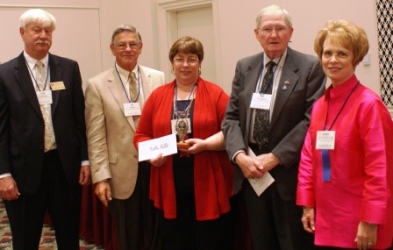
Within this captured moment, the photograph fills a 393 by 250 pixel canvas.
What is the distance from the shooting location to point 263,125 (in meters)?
2.20

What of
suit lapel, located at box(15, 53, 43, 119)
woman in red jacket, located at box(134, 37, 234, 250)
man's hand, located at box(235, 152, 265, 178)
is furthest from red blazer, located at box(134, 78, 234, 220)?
suit lapel, located at box(15, 53, 43, 119)

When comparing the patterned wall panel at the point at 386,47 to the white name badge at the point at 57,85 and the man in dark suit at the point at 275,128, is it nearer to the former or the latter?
the man in dark suit at the point at 275,128

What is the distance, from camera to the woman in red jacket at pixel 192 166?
2389mm

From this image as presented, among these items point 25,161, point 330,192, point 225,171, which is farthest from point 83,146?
point 330,192

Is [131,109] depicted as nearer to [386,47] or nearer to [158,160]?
[158,160]

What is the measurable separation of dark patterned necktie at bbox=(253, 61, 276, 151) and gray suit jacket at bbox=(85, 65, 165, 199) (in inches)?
31.8

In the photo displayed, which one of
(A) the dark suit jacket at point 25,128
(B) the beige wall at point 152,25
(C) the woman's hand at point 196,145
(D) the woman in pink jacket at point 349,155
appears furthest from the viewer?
(B) the beige wall at point 152,25

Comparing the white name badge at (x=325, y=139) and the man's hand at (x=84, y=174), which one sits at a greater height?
the white name badge at (x=325, y=139)

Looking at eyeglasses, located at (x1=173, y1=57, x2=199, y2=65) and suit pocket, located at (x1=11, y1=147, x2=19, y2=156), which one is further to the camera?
suit pocket, located at (x1=11, y1=147, x2=19, y2=156)

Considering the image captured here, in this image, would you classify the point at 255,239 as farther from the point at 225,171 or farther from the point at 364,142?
the point at 364,142

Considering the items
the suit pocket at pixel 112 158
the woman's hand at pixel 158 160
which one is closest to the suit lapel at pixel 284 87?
the woman's hand at pixel 158 160

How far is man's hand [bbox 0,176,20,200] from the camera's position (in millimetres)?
2518

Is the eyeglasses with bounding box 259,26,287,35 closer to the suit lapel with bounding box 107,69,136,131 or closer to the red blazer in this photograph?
the red blazer

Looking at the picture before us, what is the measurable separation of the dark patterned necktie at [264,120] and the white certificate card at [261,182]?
79 mm
